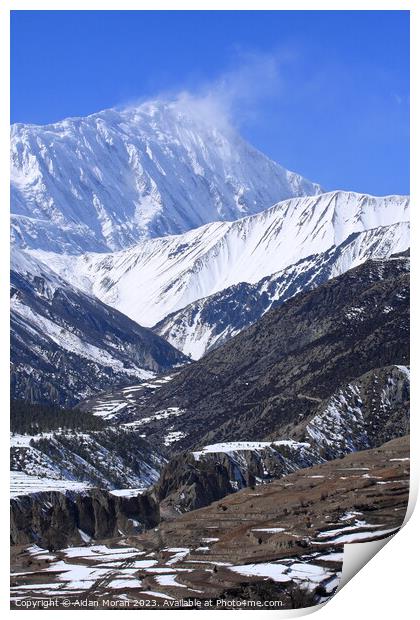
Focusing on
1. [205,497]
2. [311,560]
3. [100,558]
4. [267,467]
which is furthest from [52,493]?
[311,560]

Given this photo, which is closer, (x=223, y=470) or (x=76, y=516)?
(x=76, y=516)

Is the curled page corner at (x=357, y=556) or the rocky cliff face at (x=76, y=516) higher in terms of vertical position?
the rocky cliff face at (x=76, y=516)

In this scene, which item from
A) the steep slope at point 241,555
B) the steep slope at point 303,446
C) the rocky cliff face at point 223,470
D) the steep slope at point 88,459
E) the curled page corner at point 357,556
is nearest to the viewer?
the curled page corner at point 357,556

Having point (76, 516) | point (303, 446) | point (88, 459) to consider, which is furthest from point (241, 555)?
point (88, 459)

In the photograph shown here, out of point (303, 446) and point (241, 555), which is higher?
point (303, 446)

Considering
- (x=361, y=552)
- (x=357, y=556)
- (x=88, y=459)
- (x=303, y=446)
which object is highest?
(x=88, y=459)

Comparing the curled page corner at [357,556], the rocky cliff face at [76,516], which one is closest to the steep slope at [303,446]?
the rocky cliff face at [76,516]

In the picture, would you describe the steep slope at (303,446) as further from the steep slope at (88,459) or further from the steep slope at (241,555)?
the steep slope at (241,555)

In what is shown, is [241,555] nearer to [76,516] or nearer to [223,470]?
[76,516]
